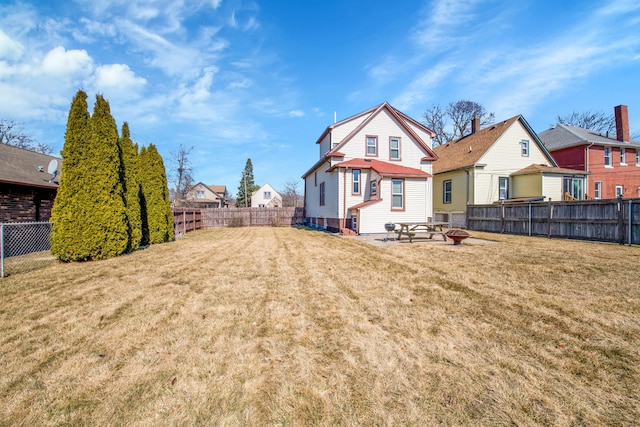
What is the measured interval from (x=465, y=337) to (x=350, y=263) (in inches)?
169

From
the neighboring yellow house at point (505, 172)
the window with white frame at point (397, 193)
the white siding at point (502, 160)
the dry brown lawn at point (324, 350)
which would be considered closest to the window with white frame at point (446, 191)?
the neighboring yellow house at point (505, 172)

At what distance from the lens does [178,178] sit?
41188 mm

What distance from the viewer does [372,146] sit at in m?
17.2

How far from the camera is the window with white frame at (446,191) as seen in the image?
71.9ft

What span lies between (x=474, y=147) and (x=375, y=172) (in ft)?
36.2

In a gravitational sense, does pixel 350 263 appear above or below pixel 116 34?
below

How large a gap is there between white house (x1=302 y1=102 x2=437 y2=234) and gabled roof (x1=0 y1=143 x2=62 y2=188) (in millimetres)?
13182

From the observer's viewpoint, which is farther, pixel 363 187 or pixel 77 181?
pixel 363 187

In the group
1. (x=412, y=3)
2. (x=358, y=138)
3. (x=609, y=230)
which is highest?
(x=412, y=3)

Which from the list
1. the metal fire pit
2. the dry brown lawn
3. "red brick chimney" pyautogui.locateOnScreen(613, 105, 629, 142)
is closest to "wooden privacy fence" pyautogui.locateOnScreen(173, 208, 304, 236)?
the metal fire pit

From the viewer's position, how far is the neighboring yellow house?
18788 mm

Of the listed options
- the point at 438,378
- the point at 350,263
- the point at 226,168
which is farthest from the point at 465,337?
the point at 226,168

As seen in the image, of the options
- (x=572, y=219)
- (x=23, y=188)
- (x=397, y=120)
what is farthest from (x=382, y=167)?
(x=23, y=188)

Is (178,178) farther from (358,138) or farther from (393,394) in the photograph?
(393,394)
